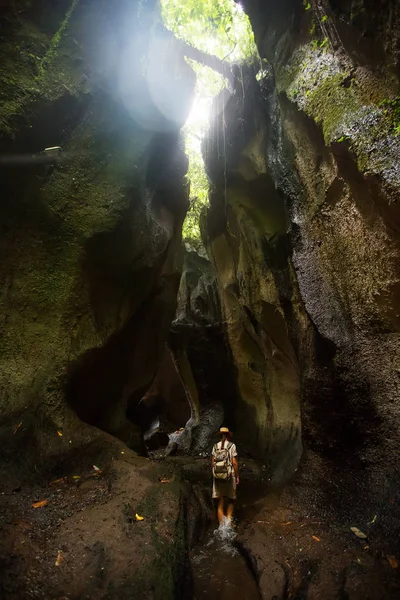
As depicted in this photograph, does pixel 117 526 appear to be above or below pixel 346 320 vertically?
below

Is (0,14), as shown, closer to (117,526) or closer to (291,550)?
(117,526)

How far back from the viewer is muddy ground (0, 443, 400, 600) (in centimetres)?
355

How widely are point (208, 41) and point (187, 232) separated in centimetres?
871

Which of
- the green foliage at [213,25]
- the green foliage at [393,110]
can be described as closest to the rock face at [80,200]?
the green foliage at [213,25]

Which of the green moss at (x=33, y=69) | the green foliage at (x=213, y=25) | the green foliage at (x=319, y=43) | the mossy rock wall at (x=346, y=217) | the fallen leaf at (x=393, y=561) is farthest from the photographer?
the green foliage at (x=213, y=25)

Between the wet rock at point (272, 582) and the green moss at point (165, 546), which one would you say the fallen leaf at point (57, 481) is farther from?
the wet rock at point (272, 582)

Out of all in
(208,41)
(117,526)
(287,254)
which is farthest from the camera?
(208,41)

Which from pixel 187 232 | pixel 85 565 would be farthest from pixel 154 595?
pixel 187 232

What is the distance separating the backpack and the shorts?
0.10m

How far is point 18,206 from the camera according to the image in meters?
6.54

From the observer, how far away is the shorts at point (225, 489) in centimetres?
672

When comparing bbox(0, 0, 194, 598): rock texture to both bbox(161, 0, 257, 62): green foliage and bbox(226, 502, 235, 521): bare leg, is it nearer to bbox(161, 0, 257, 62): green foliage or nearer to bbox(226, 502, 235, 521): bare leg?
bbox(161, 0, 257, 62): green foliage

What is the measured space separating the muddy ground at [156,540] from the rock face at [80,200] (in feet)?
3.87

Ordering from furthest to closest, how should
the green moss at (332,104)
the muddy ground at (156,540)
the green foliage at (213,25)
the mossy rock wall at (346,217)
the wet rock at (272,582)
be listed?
the green foliage at (213,25), the green moss at (332,104), the mossy rock wall at (346,217), the wet rock at (272,582), the muddy ground at (156,540)
